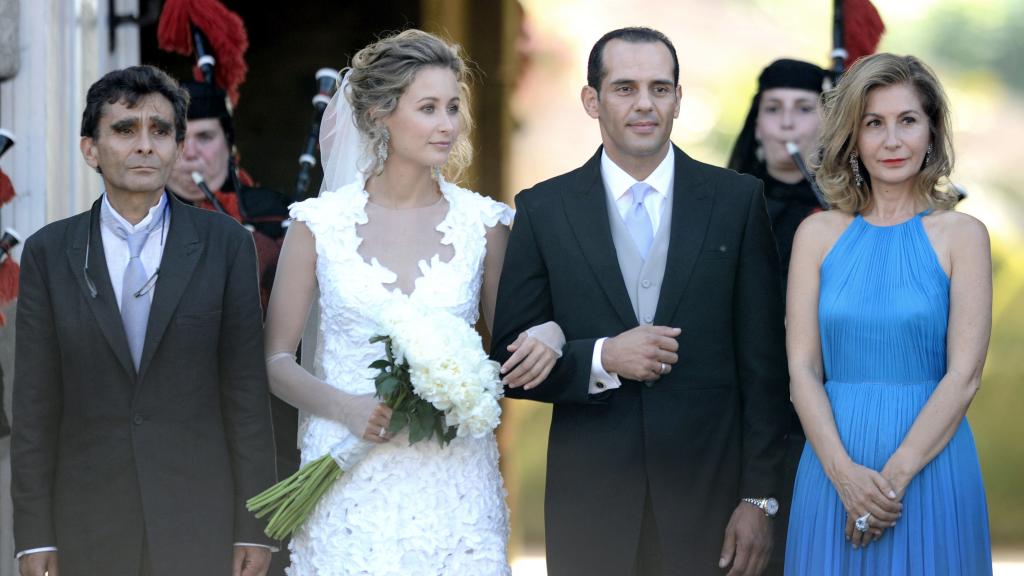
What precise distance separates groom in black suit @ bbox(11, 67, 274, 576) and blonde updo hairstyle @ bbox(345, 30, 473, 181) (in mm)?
507

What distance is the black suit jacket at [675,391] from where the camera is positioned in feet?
12.7

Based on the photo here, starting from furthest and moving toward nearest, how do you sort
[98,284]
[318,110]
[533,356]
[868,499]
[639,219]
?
[318,110] → [639,219] → [98,284] → [533,356] → [868,499]

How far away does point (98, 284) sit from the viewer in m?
3.92

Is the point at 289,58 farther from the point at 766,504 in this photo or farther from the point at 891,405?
the point at 891,405

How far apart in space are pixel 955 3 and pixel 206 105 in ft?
10.9

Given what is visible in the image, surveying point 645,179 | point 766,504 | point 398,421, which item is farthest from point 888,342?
point 398,421

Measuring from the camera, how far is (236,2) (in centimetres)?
696

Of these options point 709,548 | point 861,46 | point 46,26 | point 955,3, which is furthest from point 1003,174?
point 46,26

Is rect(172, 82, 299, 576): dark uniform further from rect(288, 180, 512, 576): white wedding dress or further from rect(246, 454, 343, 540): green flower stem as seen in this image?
rect(246, 454, 343, 540): green flower stem

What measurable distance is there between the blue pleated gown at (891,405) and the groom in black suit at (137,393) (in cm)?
144

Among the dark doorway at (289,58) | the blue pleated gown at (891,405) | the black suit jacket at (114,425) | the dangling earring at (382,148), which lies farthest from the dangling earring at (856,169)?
the dark doorway at (289,58)

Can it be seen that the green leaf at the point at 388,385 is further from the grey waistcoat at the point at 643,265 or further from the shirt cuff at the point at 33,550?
the shirt cuff at the point at 33,550

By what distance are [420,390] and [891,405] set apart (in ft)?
3.72

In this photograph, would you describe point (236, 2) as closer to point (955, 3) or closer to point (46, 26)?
point (46, 26)
